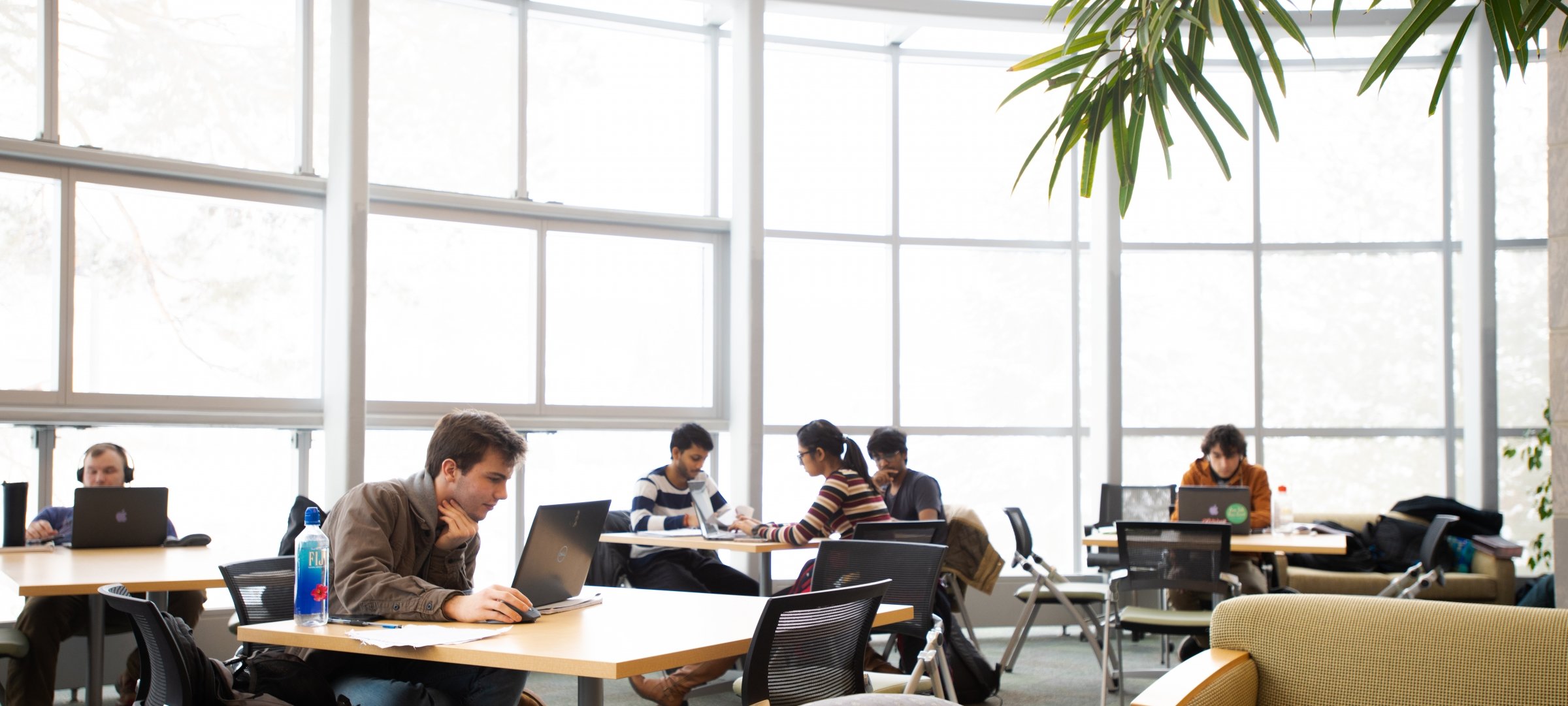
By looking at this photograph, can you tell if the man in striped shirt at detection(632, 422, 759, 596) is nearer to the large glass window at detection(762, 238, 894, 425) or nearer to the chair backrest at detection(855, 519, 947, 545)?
the chair backrest at detection(855, 519, 947, 545)

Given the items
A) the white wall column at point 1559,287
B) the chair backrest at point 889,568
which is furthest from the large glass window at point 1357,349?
the chair backrest at point 889,568

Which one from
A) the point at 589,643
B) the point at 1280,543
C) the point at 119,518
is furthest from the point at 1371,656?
the point at 119,518

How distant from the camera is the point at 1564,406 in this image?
5215 millimetres

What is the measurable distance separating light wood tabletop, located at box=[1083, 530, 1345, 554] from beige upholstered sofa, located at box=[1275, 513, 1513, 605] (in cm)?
119

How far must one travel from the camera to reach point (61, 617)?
465cm

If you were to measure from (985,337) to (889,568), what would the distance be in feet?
15.9

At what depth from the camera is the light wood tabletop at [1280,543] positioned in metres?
5.36

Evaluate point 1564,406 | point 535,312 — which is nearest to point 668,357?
point 535,312

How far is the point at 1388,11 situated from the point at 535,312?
19.1 feet

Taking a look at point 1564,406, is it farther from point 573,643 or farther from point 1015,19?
point 573,643

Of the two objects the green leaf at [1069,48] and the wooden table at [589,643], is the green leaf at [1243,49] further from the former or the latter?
the wooden table at [589,643]

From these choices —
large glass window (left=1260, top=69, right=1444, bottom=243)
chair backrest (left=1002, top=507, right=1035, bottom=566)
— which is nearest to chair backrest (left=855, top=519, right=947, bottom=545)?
chair backrest (left=1002, top=507, right=1035, bottom=566)

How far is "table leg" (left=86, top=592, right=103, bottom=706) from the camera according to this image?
12.9ft

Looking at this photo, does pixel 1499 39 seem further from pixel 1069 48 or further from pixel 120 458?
pixel 120 458
